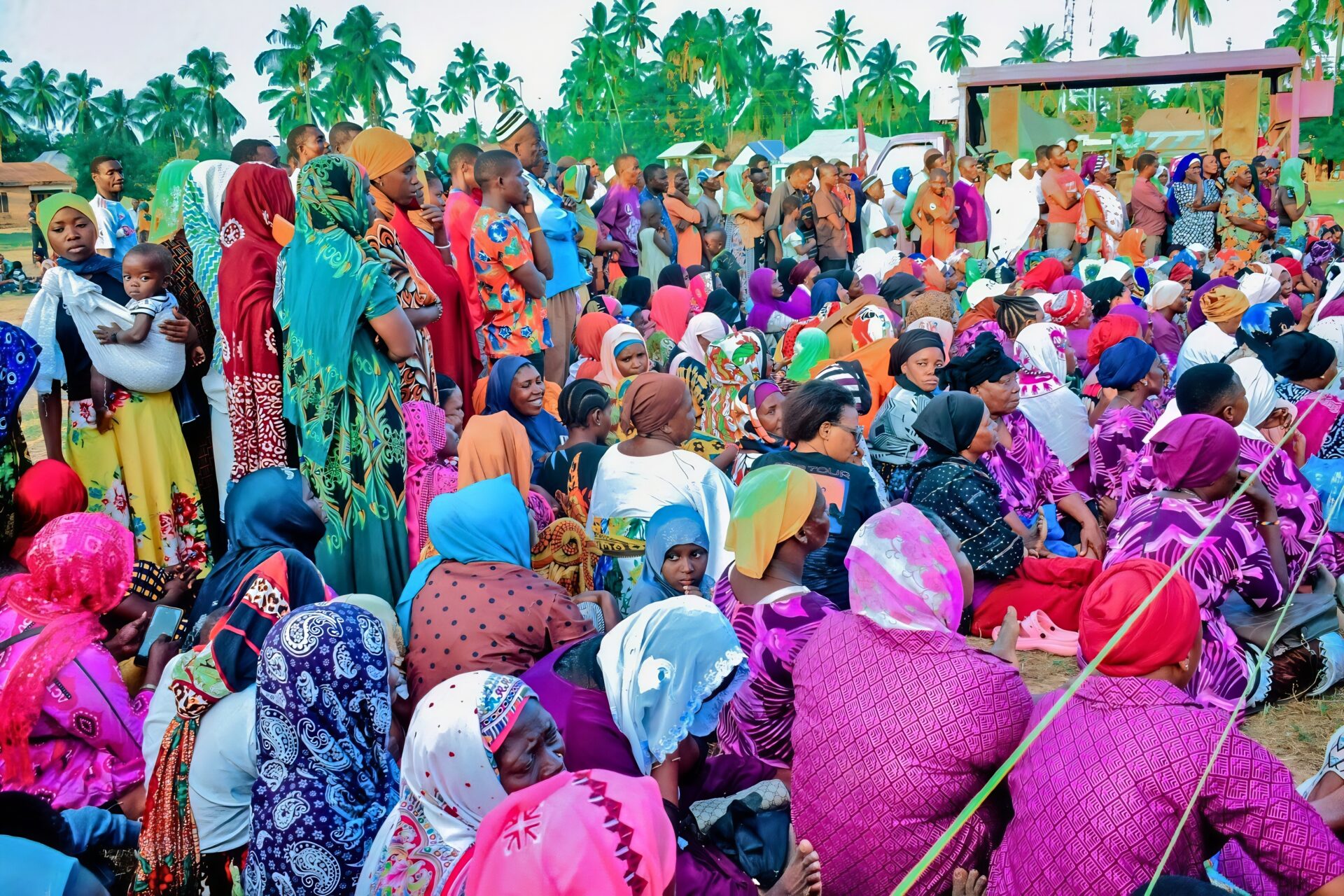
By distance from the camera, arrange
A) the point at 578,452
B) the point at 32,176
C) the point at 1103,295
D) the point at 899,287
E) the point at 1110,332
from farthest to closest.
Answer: the point at 32,176 → the point at 899,287 → the point at 1103,295 → the point at 1110,332 → the point at 578,452

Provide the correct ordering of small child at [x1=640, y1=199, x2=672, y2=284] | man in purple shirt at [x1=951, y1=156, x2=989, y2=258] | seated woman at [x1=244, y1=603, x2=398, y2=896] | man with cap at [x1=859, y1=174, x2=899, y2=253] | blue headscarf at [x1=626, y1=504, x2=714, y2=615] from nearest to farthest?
1. seated woman at [x1=244, y1=603, x2=398, y2=896]
2. blue headscarf at [x1=626, y1=504, x2=714, y2=615]
3. small child at [x1=640, y1=199, x2=672, y2=284]
4. man in purple shirt at [x1=951, y1=156, x2=989, y2=258]
5. man with cap at [x1=859, y1=174, x2=899, y2=253]

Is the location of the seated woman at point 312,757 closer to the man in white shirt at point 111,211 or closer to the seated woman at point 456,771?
the seated woman at point 456,771

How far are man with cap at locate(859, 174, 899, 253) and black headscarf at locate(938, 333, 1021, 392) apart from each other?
8.89m

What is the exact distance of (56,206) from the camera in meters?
5.02

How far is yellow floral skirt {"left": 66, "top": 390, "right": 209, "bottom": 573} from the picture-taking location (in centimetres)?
492

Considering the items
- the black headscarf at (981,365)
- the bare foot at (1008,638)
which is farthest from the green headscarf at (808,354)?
the bare foot at (1008,638)

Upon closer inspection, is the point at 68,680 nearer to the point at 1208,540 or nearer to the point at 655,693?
the point at 655,693

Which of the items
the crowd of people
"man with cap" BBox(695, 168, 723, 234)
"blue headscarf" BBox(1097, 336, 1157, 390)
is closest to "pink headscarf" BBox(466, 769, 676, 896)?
the crowd of people

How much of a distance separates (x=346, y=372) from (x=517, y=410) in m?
1.40

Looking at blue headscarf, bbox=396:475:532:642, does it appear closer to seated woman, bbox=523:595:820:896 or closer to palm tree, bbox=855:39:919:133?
seated woman, bbox=523:595:820:896

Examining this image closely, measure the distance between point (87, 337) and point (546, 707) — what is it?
120 inches

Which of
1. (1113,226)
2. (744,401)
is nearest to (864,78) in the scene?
(1113,226)

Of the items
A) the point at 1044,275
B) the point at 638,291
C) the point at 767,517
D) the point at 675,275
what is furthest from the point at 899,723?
the point at 1044,275

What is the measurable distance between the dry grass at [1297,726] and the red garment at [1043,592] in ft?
1.22
